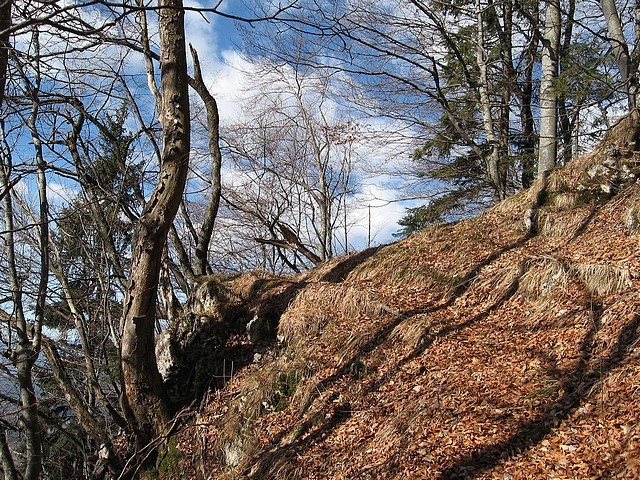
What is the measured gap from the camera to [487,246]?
258 inches

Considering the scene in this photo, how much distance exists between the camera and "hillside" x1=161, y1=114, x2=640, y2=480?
3461mm

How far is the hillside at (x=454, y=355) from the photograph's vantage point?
346 centimetres

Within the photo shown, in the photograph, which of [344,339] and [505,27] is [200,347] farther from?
[505,27]

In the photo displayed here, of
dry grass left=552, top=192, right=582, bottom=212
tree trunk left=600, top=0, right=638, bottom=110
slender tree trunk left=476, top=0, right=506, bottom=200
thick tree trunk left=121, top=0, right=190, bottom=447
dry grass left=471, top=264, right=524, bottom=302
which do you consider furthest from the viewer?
slender tree trunk left=476, top=0, right=506, bottom=200

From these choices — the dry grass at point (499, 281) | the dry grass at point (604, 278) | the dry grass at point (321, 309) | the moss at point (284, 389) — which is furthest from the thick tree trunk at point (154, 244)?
the dry grass at point (604, 278)

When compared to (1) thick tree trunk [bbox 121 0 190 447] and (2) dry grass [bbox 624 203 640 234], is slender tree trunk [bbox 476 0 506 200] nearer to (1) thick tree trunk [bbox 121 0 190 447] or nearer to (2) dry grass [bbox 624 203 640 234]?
(2) dry grass [bbox 624 203 640 234]

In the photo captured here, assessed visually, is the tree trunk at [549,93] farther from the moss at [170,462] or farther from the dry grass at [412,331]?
the moss at [170,462]

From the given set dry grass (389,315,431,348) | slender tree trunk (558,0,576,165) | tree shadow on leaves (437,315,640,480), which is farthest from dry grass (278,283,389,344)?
slender tree trunk (558,0,576,165)

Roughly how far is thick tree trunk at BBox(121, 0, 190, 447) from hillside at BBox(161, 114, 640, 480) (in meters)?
0.53

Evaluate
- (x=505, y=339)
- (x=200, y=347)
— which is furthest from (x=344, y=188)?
(x=505, y=339)

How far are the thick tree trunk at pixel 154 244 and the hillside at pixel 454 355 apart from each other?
1.73 ft

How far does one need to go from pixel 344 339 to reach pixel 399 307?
81cm

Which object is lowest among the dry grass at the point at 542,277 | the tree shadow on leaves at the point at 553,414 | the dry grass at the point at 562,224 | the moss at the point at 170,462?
the tree shadow on leaves at the point at 553,414

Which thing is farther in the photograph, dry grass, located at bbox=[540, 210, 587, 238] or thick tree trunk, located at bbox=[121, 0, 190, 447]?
dry grass, located at bbox=[540, 210, 587, 238]
